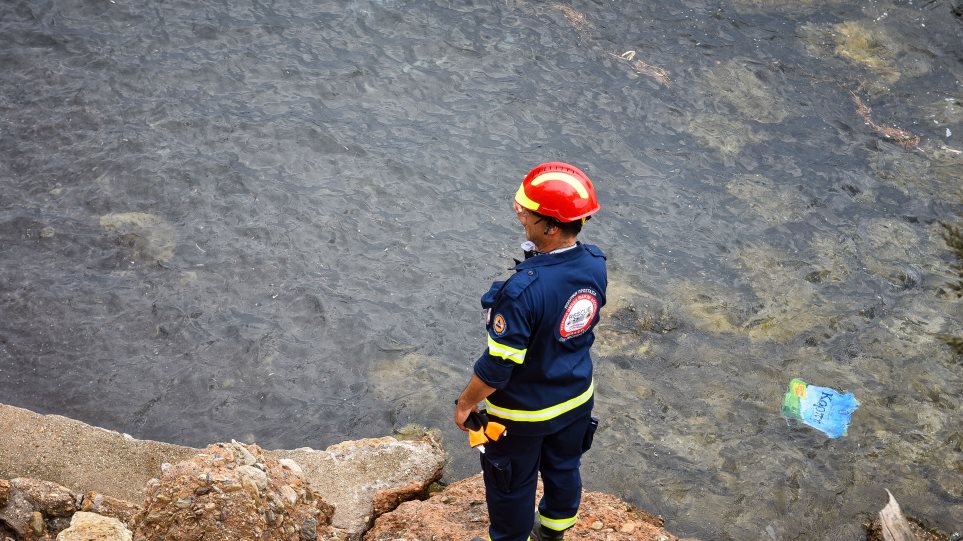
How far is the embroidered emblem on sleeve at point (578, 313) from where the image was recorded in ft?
10.3

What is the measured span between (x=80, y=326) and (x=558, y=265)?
3.44m

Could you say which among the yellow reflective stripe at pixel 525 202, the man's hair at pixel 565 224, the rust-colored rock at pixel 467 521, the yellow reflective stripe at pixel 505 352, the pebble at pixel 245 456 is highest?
the yellow reflective stripe at pixel 525 202

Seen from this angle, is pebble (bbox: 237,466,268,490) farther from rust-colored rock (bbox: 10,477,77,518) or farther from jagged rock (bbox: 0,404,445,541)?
rust-colored rock (bbox: 10,477,77,518)

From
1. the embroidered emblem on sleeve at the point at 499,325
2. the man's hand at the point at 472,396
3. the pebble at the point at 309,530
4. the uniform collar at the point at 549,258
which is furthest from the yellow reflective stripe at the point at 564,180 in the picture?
the pebble at the point at 309,530

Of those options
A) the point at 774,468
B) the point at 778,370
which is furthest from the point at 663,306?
the point at 774,468

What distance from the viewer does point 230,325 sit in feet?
17.4

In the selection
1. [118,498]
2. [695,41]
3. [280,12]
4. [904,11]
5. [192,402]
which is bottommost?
[192,402]

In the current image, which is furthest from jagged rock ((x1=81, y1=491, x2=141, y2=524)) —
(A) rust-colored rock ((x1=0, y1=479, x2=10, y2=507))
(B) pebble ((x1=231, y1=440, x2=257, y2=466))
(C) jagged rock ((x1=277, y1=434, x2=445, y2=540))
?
(C) jagged rock ((x1=277, y1=434, x2=445, y2=540))

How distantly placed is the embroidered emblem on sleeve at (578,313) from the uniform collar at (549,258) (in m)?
0.14

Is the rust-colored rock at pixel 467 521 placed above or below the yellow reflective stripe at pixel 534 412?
below

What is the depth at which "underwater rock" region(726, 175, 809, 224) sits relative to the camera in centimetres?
646

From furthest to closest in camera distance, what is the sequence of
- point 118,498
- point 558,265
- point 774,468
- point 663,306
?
point 663,306
point 774,468
point 118,498
point 558,265

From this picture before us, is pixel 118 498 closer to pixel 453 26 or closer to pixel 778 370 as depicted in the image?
pixel 778 370

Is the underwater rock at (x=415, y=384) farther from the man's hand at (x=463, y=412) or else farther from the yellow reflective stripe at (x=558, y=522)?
the man's hand at (x=463, y=412)
